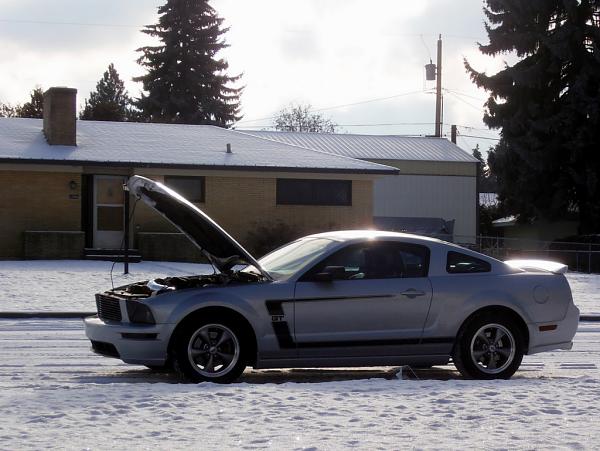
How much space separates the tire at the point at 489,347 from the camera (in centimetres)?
1081

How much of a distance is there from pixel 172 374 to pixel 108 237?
21740 mm

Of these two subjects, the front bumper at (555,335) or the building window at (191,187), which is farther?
the building window at (191,187)

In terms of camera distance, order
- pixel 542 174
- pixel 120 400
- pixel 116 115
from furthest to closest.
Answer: pixel 116 115 → pixel 542 174 → pixel 120 400

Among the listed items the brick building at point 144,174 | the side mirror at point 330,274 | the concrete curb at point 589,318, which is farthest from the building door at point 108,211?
the side mirror at point 330,274

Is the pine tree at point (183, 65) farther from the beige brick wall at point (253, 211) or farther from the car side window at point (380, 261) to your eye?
the car side window at point (380, 261)

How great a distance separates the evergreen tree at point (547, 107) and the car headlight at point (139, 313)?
117 feet

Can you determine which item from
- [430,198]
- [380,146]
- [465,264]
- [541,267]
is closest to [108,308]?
[465,264]

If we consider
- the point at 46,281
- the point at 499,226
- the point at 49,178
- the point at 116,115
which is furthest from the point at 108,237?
the point at 116,115

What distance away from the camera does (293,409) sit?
26.5 feet

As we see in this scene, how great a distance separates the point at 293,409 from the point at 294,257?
130 inches

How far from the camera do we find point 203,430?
725 cm

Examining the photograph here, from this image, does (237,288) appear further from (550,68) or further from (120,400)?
(550,68)

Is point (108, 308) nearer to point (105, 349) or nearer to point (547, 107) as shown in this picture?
point (105, 349)

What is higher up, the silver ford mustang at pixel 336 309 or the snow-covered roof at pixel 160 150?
the snow-covered roof at pixel 160 150
